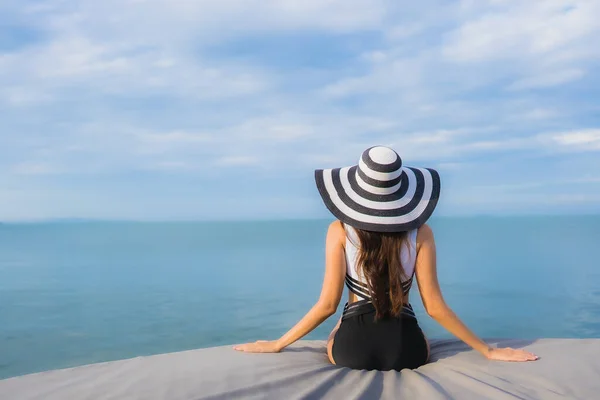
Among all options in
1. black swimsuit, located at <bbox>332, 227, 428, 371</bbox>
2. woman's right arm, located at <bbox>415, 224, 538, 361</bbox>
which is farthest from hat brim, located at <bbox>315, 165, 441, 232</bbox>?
black swimsuit, located at <bbox>332, 227, 428, 371</bbox>

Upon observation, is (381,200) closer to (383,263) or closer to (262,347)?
(383,263)

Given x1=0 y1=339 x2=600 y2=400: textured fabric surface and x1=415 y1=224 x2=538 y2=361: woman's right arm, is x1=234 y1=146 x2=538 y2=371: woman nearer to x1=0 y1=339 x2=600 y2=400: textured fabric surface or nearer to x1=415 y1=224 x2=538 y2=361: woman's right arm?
x1=415 y1=224 x2=538 y2=361: woman's right arm

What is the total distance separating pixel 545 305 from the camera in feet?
31.9

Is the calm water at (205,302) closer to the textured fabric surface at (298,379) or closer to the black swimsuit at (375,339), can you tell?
the black swimsuit at (375,339)

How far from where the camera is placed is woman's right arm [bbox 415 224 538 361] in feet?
8.60

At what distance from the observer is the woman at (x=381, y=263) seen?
2584 mm

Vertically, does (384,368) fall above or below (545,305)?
above

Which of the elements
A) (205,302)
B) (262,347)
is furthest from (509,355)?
(205,302)

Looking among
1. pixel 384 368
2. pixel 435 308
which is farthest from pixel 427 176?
pixel 384 368

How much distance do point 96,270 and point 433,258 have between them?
13.3 metres

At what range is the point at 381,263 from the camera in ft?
8.49

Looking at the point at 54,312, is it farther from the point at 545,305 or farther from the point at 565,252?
the point at 565,252

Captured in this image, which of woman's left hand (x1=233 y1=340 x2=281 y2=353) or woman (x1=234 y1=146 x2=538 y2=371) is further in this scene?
woman's left hand (x1=233 y1=340 x2=281 y2=353)

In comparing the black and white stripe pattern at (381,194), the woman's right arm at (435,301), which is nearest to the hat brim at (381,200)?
the black and white stripe pattern at (381,194)
